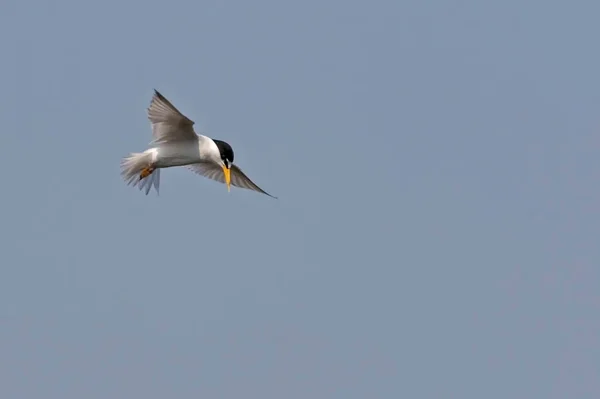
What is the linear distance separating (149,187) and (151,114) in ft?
8.22

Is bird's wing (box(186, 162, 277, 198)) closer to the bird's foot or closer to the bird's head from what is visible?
the bird's head

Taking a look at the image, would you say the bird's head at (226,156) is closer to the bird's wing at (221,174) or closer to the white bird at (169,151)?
the white bird at (169,151)

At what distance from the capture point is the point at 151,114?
2609 centimetres

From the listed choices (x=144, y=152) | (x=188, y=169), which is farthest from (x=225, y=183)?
(x=144, y=152)

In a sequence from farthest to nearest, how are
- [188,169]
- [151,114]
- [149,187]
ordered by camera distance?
[188,169] → [149,187] → [151,114]

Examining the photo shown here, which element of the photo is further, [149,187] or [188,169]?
[188,169]

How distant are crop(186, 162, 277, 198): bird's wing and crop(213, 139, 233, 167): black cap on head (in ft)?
3.14

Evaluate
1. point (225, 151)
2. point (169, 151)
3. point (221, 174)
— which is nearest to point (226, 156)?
point (225, 151)

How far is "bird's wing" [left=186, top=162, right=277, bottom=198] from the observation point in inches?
1122

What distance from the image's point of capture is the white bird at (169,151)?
25.9 meters

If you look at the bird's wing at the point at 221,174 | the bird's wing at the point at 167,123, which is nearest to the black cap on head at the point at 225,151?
the bird's wing at the point at 167,123

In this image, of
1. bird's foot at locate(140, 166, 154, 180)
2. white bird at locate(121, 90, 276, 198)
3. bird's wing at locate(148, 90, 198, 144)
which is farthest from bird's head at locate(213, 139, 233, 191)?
bird's foot at locate(140, 166, 154, 180)

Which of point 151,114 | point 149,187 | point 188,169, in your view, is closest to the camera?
point 151,114

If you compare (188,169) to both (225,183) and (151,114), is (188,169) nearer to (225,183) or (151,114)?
(225,183)
